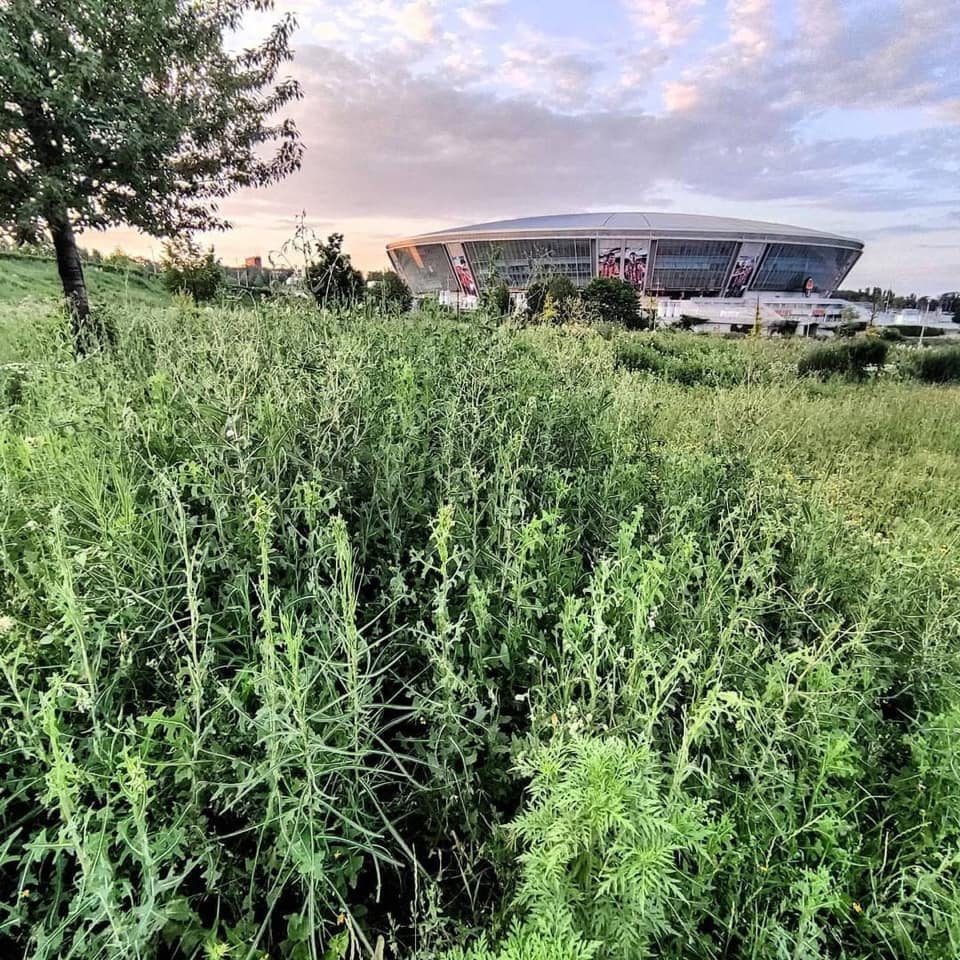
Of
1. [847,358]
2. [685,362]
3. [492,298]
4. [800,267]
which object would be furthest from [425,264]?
[492,298]

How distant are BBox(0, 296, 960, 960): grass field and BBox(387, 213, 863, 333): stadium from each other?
59.8 meters

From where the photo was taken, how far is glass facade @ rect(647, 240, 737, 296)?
64938 mm

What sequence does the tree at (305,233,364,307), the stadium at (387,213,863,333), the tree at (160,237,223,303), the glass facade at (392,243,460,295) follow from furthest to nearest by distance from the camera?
the glass facade at (392,243,460,295) → the stadium at (387,213,863,333) → the tree at (160,237,223,303) → the tree at (305,233,364,307)

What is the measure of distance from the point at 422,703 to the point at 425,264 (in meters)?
80.2

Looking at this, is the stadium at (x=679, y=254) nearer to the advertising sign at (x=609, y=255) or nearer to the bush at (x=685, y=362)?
the advertising sign at (x=609, y=255)

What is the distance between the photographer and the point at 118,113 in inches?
230

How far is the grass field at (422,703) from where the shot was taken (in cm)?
108

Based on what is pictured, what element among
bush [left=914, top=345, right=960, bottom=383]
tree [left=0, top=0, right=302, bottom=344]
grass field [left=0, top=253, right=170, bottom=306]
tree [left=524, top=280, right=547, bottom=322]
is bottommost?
bush [left=914, top=345, right=960, bottom=383]

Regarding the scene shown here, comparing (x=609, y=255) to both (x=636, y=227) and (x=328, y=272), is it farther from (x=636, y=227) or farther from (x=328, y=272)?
(x=328, y=272)

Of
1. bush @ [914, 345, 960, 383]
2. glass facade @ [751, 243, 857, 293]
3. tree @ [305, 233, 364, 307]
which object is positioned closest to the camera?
tree @ [305, 233, 364, 307]

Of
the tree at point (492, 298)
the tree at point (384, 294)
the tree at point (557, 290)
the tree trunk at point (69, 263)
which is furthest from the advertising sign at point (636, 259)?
the tree at point (492, 298)

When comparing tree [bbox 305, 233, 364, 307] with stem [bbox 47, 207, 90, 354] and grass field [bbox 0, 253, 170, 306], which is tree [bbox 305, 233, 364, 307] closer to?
stem [bbox 47, 207, 90, 354]

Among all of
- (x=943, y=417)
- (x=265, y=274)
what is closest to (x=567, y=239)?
(x=943, y=417)

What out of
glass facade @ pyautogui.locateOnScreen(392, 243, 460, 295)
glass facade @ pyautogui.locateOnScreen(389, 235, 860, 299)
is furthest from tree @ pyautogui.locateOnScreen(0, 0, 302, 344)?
glass facade @ pyautogui.locateOnScreen(392, 243, 460, 295)
